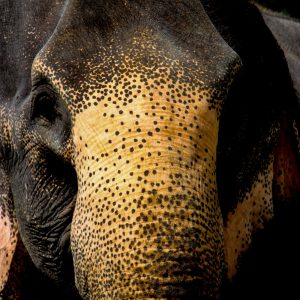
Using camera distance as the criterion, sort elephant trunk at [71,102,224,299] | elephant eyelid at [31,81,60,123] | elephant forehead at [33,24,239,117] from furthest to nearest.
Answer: elephant eyelid at [31,81,60,123] → elephant forehead at [33,24,239,117] → elephant trunk at [71,102,224,299]

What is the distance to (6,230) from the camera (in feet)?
7.38

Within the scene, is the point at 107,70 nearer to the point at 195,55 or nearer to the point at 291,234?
the point at 195,55

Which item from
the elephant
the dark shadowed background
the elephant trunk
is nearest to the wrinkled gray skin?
the elephant

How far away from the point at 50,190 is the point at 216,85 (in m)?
0.51

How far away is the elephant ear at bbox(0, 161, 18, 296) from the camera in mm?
2223

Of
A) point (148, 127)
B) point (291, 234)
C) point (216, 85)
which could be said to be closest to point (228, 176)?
point (216, 85)

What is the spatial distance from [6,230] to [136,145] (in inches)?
29.1

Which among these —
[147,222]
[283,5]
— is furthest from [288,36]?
[283,5]

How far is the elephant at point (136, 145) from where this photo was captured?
1.62m

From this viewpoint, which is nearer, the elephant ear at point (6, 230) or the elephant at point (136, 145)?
the elephant at point (136, 145)

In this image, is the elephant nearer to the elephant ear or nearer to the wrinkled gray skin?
the elephant ear

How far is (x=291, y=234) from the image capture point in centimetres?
300

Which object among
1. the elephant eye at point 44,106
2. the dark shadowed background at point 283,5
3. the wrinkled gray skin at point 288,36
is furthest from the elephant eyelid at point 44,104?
the dark shadowed background at point 283,5

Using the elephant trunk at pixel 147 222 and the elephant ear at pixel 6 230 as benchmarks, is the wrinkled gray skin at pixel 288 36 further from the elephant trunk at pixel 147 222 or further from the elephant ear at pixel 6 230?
the elephant trunk at pixel 147 222
